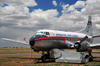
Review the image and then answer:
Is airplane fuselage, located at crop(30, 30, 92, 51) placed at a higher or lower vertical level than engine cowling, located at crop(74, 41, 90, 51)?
higher

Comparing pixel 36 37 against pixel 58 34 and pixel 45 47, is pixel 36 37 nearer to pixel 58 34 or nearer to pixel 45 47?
pixel 45 47

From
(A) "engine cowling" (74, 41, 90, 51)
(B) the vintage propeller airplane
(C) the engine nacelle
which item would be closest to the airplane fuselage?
(B) the vintage propeller airplane

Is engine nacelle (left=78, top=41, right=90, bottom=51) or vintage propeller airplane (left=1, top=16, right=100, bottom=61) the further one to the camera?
engine nacelle (left=78, top=41, right=90, bottom=51)

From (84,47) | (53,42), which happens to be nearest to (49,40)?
A: (53,42)

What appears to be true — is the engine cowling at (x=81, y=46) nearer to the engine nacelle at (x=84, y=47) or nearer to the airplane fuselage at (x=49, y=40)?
the engine nacelle at (x=84, y=47)

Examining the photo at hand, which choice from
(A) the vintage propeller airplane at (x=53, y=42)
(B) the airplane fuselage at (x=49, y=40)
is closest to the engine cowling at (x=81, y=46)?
(A) the vintage propeller airplane at (x=53, y=42)

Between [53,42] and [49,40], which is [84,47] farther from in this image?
[49,40]

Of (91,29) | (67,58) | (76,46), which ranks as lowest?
(67,58)

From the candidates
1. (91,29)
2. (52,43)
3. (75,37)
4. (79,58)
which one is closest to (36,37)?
(52,43)

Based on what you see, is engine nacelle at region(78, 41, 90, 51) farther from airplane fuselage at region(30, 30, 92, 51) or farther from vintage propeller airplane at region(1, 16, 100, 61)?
airplane fuselage at region(30, 30, 92, 51)

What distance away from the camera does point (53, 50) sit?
16.5 meters

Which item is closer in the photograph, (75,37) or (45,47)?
(45,47)

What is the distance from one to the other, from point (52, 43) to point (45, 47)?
1.11m

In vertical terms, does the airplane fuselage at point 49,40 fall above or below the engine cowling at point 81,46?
above
